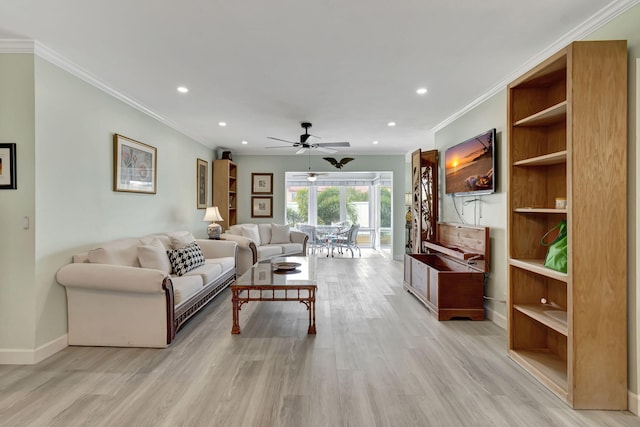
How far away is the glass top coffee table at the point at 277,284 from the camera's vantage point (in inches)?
125

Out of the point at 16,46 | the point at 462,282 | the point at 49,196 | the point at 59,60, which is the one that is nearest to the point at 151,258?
the point at 49,196

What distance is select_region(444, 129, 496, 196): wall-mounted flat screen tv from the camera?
360 centimetres

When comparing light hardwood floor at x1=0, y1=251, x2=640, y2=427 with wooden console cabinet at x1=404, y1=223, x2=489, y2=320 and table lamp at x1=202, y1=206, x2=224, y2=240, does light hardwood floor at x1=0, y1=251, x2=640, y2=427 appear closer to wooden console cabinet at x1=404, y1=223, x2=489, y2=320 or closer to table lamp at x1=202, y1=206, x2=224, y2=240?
wooden console cabinet at x1=404, y1=223, x2=489, y2=320

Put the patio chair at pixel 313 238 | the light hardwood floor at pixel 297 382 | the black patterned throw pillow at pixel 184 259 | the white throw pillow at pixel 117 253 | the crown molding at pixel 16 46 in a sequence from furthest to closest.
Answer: the patio chair at pixel 313 238 → the black patterned throw pillow at pixel 184 259 → the white throw pillow at pixel 117 253 → the crown molding at pixel 16 46 → the light hardwood floor at pixel 297 382

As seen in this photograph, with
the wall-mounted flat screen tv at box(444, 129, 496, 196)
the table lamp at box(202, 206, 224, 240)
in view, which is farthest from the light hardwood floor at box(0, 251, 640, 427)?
the table lamp at box(202, 206, 224, 240)

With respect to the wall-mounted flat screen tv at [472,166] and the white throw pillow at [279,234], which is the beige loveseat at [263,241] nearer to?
the white throw pillow at [279,234]

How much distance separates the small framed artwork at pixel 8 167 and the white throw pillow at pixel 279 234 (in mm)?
4888

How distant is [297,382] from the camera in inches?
92.3

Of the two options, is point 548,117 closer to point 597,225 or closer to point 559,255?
point 597,225

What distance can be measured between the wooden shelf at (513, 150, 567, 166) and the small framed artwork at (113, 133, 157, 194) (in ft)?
13.3

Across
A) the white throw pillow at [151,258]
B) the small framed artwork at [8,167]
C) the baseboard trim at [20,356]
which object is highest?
the small framed artwork at [8,167]

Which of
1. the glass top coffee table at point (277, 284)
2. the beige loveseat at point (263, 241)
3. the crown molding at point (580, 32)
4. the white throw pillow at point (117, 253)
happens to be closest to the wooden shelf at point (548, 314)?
the glass top coffee table at point (277, 284)

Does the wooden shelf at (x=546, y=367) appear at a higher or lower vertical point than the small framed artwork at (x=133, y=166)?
lower

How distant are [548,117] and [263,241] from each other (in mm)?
5758
